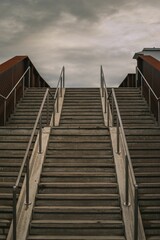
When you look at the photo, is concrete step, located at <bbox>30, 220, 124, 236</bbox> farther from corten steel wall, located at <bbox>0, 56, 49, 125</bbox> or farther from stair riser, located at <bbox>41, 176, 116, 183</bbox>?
corten steel wall, located at <bbox>0, 56, 49, 125</bbox>

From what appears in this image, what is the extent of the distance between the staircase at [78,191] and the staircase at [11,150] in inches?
17.0

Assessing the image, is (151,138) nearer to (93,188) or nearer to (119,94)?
(93,188)

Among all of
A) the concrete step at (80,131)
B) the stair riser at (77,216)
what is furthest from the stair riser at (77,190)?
the concrete step at (80,131)

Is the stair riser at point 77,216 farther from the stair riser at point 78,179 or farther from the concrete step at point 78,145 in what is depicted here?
the concrete step at point 78,145

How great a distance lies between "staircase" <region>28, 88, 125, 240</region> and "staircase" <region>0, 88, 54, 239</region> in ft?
1.42

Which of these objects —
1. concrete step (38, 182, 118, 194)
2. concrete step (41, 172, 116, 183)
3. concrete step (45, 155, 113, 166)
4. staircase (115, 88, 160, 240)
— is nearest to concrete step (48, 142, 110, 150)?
concrete step (45, 155, 113, 166)

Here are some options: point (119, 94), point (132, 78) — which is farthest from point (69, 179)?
point (132, 78)

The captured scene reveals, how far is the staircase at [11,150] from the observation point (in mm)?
5480

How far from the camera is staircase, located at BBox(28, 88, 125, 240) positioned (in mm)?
5191

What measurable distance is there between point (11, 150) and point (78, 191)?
1.91 m

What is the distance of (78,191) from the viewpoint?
604cm

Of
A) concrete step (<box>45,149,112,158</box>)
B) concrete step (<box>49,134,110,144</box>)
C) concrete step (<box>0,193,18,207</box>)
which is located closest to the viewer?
concrete step (<box>0,193,18,207</box>)

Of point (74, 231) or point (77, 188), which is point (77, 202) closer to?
point (77, 188)

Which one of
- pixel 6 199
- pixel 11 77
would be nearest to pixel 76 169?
pixel 6 199
